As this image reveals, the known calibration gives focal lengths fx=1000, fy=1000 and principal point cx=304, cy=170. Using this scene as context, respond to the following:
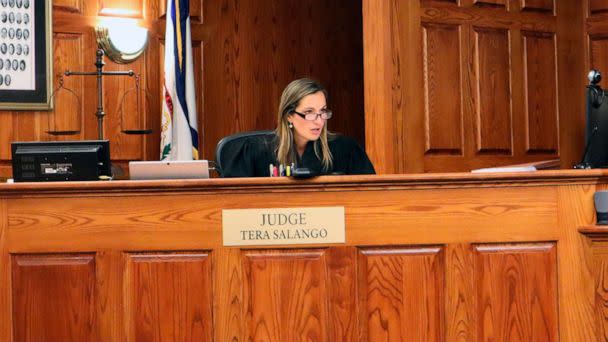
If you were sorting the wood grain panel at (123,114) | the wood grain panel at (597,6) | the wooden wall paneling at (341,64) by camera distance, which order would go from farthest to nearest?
the wooden wall paneling at (341,64) < the wood grain panel at (597,6) < the wood grain panel at (123,114)

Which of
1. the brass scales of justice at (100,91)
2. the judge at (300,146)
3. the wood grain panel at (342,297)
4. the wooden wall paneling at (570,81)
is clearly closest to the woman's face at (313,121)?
the judge at (300,146)

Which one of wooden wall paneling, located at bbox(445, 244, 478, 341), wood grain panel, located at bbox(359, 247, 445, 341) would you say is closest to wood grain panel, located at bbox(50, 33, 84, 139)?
wood grain panel, located at bbox(359, 247, 445, 341)

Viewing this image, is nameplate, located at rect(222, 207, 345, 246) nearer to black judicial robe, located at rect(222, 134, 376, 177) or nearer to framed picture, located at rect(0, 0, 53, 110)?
black judicial robe, located at rect(222, 134, 376, 177)

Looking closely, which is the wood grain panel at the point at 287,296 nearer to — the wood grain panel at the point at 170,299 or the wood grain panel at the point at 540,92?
the wood grain panel at the point at 170,299

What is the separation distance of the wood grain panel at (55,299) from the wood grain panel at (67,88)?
236 centimetres

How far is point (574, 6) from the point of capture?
6246 mm

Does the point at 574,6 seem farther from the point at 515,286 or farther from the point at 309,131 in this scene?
the point at 515,286

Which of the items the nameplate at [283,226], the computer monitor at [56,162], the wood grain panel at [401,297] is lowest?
the wood grain panel at [401,297]

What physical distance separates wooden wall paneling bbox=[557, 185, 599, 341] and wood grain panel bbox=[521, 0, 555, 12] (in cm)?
273

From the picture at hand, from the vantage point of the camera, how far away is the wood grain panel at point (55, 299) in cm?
344

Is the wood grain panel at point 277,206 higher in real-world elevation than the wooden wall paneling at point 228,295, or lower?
higher

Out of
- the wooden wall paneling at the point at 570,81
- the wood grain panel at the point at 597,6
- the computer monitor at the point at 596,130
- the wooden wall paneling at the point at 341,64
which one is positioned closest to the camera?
the computer monitor at the point at 596,130

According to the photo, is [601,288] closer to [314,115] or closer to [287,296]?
[287,296]

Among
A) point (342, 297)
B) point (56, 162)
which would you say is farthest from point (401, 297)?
point (56, 162)
